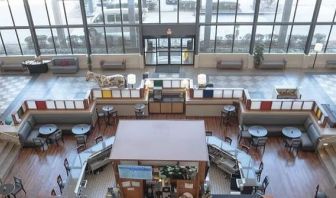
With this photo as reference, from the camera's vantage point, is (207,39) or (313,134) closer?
(313,134)

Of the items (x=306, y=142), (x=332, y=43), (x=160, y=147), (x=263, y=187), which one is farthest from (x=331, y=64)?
(x=160, y=147)

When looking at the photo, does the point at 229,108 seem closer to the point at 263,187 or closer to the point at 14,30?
the point at 263,187

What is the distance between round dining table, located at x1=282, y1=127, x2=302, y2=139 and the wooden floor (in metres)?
0.66

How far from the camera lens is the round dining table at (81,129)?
1386 cm

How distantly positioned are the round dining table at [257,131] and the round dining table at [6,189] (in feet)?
32.0

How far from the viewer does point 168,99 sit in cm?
1567

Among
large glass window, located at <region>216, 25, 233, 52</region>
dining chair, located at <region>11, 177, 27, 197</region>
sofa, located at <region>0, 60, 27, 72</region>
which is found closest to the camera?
dining chair, located at <region>11, 177, 27, 197</region>

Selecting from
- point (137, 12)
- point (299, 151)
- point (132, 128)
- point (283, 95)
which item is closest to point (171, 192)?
point (132, 128)

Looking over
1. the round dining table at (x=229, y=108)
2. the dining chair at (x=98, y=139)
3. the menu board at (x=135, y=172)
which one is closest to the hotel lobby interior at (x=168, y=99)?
the menu board at (x=135, y=172)

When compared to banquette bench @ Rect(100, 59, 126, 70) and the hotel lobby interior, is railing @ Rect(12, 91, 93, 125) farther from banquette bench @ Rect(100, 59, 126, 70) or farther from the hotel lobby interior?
banquette bench @ Rect(100, 59, 126, 70)

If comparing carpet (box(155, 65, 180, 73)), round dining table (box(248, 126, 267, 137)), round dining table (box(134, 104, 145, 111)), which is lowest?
round dining table (box(248, 126, 267, 137))

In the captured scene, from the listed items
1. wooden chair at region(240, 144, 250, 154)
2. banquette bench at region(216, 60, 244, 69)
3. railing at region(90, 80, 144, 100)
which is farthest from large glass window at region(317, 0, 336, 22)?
railing at region(90, 80, 144, 100)

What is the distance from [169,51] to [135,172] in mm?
11670

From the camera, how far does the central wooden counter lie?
8984 millimetres
